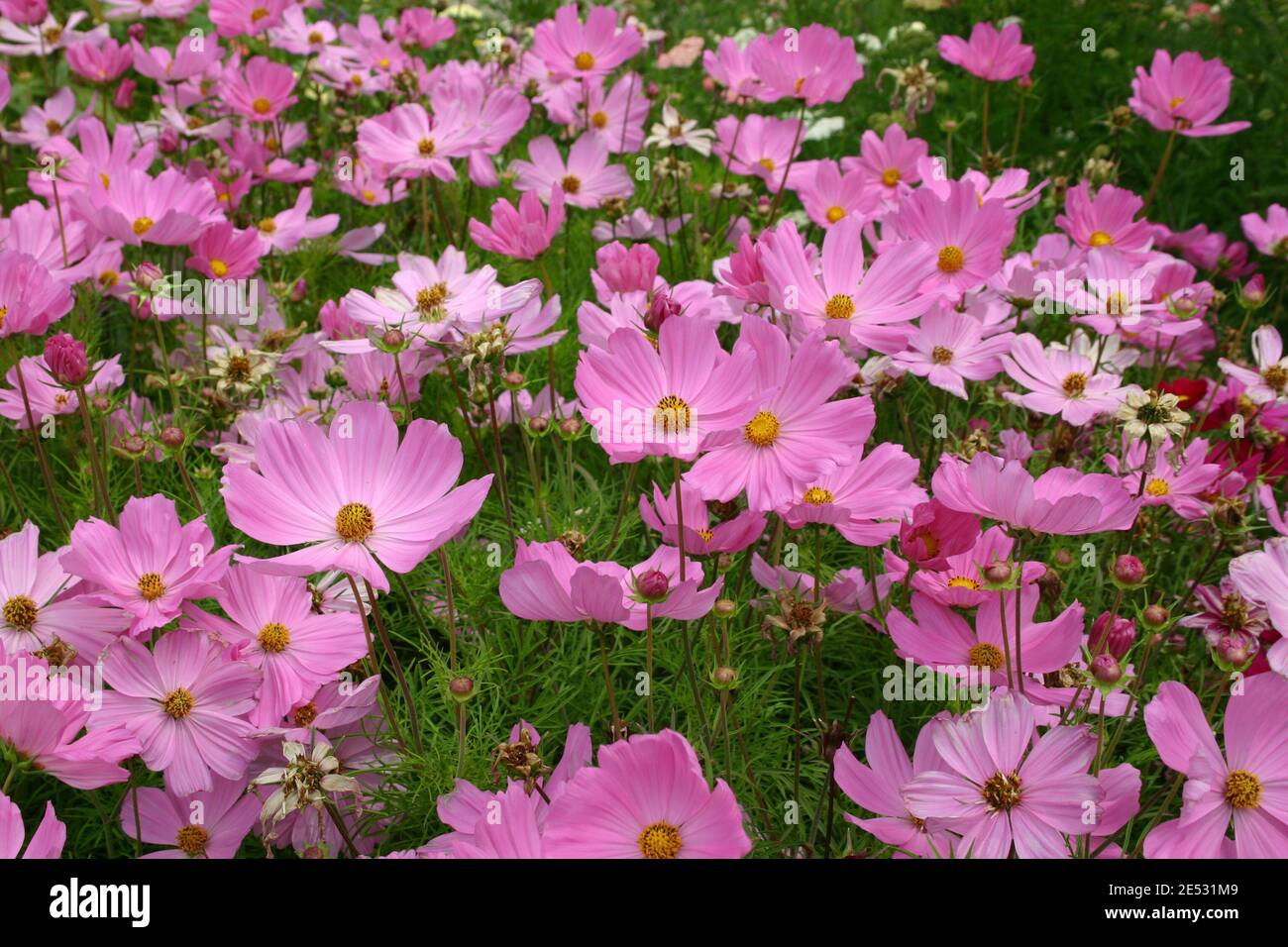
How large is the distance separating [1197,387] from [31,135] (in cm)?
205

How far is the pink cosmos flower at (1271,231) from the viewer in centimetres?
195

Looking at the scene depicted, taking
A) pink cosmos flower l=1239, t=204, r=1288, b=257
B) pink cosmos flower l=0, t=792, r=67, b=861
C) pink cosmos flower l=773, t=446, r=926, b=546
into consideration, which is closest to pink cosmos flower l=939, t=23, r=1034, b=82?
pink cosmos flower l=1239, t=204, r=1288, b=257

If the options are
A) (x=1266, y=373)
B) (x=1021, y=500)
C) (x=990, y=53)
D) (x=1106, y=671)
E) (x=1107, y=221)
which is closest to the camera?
(x=1106, y=671)

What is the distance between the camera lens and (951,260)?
5.16ft

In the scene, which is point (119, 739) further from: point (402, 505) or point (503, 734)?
point (503, 734)

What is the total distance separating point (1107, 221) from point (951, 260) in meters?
0.39

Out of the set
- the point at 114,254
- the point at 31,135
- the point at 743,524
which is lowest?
the point at 743,524

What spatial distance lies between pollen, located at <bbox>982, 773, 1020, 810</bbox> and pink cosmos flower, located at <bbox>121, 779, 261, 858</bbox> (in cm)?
69

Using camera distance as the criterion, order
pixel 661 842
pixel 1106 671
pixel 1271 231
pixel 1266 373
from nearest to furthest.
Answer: pixel 661 842, pixel 1106 671, pixel 1266 373, pixel 1271 231

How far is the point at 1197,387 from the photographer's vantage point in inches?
70.9

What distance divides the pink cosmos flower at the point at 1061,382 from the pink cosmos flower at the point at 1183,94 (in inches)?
26.6

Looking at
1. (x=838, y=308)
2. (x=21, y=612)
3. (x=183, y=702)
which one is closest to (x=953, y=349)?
(x=838, y=308)

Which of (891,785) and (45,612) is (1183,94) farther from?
(45,612)

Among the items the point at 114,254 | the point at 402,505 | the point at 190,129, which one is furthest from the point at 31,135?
the point at 402,505
